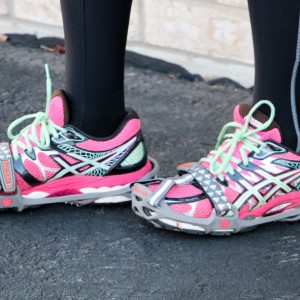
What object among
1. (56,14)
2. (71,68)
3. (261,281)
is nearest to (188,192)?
(261,281)

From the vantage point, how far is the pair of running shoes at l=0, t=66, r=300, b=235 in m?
1.70

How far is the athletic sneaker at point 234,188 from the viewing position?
1.70m

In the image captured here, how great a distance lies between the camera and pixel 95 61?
174 centimetres

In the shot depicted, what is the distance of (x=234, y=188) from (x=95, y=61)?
0.37 meters

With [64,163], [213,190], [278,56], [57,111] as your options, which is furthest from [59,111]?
[278,56]

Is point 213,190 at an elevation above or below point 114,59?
below

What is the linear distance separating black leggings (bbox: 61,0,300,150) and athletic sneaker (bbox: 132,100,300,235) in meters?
0.04

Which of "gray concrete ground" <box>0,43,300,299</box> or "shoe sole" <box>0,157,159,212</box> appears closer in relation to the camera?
"gray concrete ground" <box>0,43,300,299</box>

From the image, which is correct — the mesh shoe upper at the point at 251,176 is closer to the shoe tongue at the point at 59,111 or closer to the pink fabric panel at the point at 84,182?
the pink fabric panel at the point at 84,182

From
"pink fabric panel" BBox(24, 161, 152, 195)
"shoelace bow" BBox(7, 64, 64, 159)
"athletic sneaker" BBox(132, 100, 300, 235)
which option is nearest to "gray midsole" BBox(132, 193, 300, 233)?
"athletic sneaker" BBox(132, 100, 300, 235)

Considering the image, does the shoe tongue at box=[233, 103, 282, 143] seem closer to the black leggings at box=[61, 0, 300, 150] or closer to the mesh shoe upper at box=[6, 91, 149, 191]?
the black leggings at box=[61, 0, 300, 150]

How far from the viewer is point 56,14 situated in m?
2.80

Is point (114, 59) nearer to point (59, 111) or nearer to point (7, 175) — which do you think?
point (59, 111)

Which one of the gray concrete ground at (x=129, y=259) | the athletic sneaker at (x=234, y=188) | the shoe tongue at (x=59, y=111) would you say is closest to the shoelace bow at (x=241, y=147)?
the athletic sneaker at (x=234, y=188)
